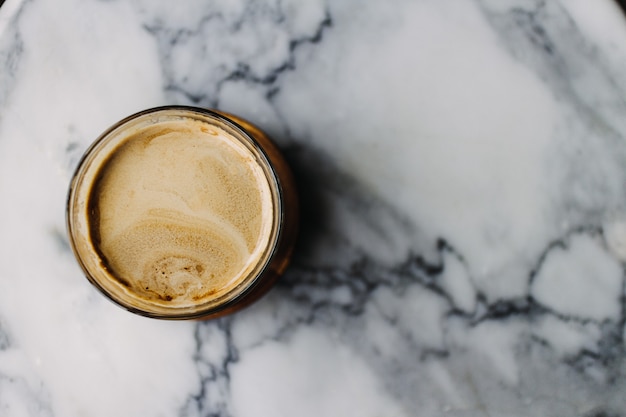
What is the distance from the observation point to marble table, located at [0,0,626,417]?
0.82m

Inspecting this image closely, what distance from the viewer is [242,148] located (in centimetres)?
77

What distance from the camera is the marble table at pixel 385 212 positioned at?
82 cm

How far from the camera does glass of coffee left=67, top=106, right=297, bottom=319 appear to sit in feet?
2.55

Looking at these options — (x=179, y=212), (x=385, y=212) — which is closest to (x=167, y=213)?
(x=179, y=212)

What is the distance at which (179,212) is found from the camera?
0.78 metres

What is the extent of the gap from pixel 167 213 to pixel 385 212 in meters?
0.26

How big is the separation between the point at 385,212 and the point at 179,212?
0.25 m

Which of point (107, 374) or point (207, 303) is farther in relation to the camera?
point (107, 374)

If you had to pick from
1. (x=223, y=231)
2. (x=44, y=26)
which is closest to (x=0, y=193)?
(x=44, y=26)

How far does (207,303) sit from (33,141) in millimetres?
338

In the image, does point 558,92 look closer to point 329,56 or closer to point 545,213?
point 545,213

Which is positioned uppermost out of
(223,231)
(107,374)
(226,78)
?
(226,78)

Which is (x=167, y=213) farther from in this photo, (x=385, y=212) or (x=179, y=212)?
(x=385, y=212)

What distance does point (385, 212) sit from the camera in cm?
84
